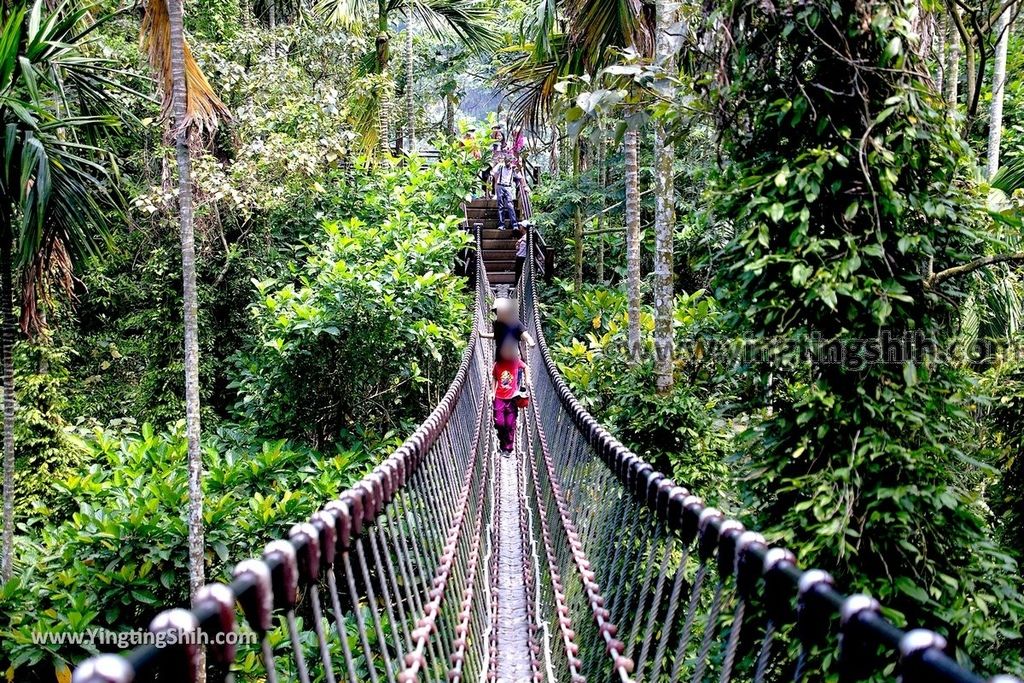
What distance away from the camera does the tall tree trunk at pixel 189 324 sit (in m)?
→ 4.07

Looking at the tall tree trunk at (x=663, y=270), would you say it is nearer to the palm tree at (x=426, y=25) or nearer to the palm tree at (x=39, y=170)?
the palm tree at (x=39, y=170)

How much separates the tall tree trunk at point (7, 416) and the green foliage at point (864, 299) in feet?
14.6

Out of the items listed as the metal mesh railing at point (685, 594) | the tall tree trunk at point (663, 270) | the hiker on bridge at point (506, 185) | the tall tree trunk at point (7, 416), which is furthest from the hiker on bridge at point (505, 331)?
the hiker on bridge at point (506, 185)

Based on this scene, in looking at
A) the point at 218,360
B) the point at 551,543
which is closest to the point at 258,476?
the point at 551,543

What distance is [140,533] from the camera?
4281mm

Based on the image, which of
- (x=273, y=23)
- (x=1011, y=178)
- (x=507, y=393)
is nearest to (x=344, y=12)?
(x=273, y=23)

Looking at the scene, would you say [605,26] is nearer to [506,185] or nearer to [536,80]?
[536,80]

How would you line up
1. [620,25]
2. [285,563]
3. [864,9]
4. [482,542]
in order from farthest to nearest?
1. [620,25]
2. [482,542]
3. [864,9]
4. [285,563]

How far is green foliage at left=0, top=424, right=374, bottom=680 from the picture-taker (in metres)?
4.01

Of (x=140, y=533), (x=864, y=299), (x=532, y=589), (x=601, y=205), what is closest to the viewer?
(x=864, y=299)

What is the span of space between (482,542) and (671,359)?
2.23 metres

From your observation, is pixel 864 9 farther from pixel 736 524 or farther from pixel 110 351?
pixel 110 351

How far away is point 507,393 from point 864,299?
3.18 meters

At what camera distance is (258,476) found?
5203mm
